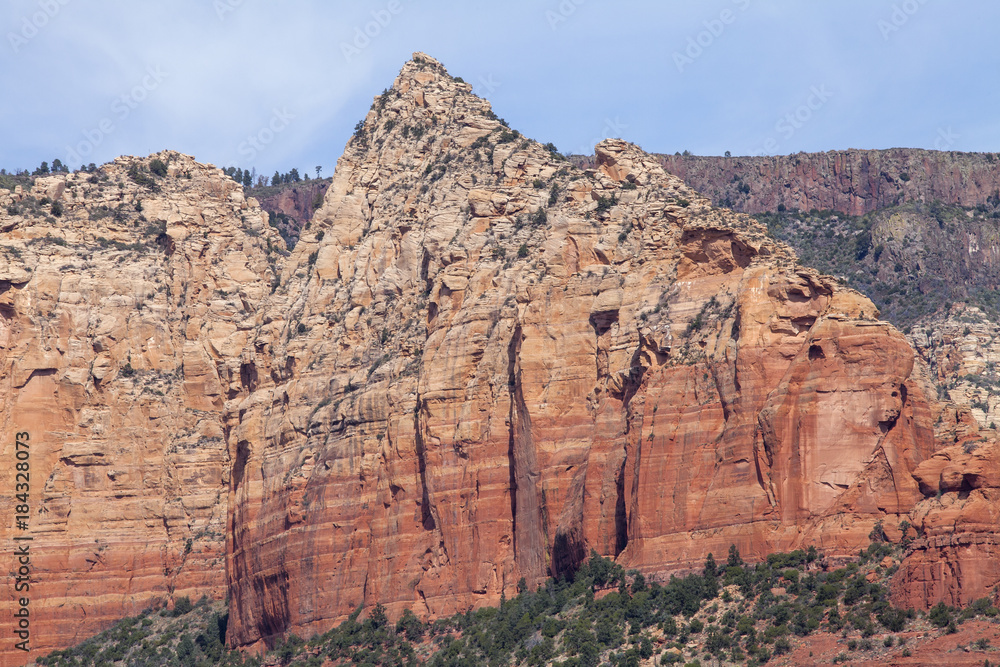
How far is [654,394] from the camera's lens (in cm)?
11269

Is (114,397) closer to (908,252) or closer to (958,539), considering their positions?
(908,252)

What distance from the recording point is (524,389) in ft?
393

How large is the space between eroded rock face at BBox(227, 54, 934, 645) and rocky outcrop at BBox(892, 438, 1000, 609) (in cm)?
437

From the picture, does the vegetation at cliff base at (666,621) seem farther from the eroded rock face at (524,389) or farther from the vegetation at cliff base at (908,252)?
the vegetation at cliff base at (908,252)

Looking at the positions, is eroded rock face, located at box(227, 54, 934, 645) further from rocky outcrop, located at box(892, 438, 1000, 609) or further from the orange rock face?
rocky outcrop, located at box(892, 438, 1000, 609)

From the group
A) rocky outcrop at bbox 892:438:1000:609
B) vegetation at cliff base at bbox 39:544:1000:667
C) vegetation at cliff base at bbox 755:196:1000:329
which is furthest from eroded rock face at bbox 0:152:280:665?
rocky outcrop at bbox 892:438:1000:609

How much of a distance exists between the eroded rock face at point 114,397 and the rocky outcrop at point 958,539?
205 feet

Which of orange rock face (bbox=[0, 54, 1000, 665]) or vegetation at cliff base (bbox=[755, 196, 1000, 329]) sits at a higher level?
vegetation at cliff base (bbox=[755, 196, 1000, 329])

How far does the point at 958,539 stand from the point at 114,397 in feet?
239

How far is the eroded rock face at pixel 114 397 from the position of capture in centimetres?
14700

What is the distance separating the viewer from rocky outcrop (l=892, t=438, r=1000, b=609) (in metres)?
96.9

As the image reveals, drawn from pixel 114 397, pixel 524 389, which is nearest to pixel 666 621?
pixel 524 389

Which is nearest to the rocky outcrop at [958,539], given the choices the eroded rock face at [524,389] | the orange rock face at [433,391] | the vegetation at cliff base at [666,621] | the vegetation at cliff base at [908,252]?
the orange rock face at [433,391]

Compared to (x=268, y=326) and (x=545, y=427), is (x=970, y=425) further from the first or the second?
(x=268, y=326)
